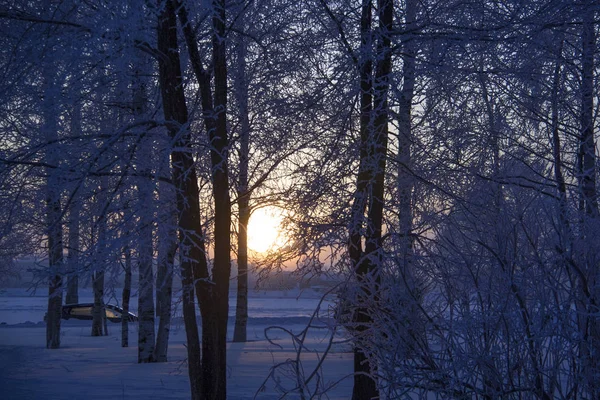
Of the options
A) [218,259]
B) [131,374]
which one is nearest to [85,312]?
[131,374]

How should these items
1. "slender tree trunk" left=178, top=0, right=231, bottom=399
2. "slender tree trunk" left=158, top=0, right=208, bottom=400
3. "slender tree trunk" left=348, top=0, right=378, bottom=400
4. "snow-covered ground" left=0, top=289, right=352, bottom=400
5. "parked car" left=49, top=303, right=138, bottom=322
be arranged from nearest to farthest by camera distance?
"slender tree trunk" left=158, top=0, right=208, bottom=400 < "slender tree trunk" left=178, top=0, right=231, bottom=399 < "slender tree trunk" left=348, top=0, right=378, bottom=400 < "snow-covered ground" left=0, top=289, right=352, bottom=400 < "parked car" left=49, top=303, right=138, bottom=322

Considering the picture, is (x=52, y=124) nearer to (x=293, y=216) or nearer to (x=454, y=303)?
(x=293, y=216)

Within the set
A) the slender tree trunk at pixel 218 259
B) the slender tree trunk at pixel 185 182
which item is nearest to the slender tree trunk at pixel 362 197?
the slender tree trunk at pixel 218 259

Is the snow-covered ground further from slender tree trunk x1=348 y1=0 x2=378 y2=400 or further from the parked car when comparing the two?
the parked car

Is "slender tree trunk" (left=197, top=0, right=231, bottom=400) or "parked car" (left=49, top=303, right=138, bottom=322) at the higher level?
"slender tree trunk" (left=197, top=0, right=231, bottom=400)

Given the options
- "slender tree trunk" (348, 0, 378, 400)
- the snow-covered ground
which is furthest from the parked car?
"slender tree trunk" (348, 0, 378, 400)

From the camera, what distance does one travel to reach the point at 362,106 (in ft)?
24.9

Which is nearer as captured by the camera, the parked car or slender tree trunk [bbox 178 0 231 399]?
slender tree trunk [bbox 178 0 231 399]

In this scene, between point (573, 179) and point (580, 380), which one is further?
point (573, 179)

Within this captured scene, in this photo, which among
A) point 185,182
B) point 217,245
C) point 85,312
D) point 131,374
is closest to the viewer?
point 185,182

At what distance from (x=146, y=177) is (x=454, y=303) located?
3.38m

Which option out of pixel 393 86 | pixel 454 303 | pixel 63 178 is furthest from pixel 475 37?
pixel 63 178

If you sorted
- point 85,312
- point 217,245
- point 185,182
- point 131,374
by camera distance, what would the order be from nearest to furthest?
point 185,182
point 217,245
point 131,374
point 85,312

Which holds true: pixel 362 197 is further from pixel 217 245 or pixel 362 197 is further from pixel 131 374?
pixel 131 374
